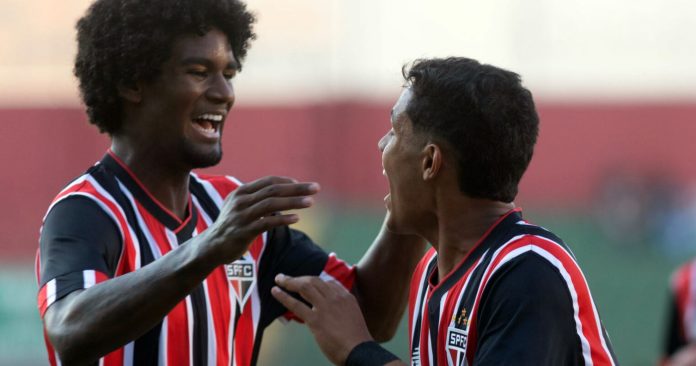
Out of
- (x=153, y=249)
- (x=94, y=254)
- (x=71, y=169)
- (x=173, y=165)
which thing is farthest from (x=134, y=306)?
(x=71, y=169)

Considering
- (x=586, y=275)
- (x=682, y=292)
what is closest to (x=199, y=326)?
(x=682, y=292)

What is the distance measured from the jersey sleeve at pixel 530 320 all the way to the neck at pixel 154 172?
4.51 feet

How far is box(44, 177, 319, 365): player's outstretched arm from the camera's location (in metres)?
3.35

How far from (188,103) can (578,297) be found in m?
1.54

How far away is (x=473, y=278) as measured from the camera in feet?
10.9

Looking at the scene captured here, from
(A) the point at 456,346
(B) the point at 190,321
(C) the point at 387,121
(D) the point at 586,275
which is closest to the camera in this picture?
(A) the point at 456,346

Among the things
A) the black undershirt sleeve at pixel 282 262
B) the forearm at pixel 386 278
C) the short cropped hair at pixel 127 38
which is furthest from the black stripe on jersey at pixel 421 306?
the short cropped hair at pixel 127 38

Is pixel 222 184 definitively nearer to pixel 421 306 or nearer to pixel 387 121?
pixel 421 306

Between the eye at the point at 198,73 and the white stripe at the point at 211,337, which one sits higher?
the eye at the point at 198,73

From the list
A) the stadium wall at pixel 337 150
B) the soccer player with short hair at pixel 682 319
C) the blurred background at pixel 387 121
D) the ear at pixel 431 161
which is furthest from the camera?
the stadium wall at pixel 337 150

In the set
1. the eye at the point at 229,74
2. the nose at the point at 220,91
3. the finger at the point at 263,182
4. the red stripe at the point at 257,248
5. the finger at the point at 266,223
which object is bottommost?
the red stripe at the point at 257,248

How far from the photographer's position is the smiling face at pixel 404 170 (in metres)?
3.48

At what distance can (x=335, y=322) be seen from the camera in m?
3.45

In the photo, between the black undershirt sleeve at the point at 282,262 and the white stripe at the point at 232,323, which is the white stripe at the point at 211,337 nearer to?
the white stripe at the point at 232,323
